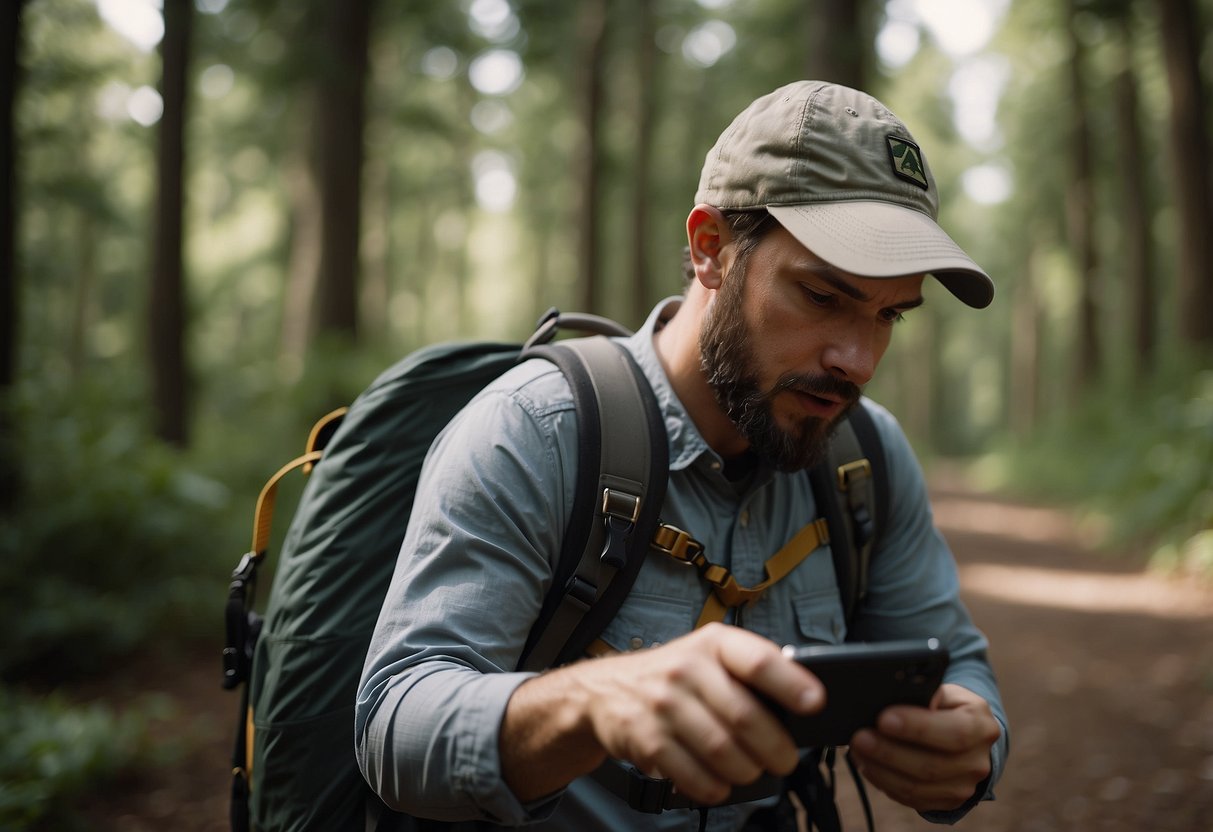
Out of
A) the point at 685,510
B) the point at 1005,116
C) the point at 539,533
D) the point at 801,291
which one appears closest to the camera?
the point at 539,533

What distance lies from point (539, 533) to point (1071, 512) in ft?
50.2

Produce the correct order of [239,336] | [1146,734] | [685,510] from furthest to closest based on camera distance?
[239,336] < [1146,734] < [685,510]

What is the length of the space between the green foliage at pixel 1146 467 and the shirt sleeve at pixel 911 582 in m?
7.45

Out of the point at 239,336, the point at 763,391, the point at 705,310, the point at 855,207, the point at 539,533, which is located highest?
the point at 855,207

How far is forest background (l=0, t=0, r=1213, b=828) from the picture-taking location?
20.3 ft

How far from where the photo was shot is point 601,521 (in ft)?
5.57

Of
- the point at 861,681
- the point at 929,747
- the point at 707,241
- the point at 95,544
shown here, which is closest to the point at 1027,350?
the point at 95,544

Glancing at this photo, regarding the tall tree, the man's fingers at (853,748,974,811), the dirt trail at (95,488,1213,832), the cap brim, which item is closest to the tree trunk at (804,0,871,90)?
the dirt trail at (95,488,1213,832)

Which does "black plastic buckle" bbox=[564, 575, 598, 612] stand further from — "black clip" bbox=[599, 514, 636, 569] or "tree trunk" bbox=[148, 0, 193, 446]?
"tree trunk" bbox=[148, 0, 193, 446]

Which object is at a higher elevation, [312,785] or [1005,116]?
[1005,116]

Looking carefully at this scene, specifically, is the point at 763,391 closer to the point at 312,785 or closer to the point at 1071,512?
the point at 312,785

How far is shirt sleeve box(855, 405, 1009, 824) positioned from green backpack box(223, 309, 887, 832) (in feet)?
0.32

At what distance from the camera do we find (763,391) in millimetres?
1823

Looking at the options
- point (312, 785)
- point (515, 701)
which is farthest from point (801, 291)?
point (312, 785)
